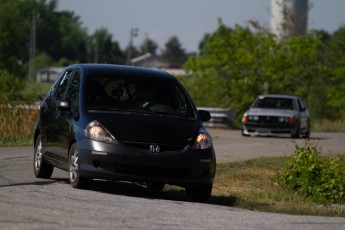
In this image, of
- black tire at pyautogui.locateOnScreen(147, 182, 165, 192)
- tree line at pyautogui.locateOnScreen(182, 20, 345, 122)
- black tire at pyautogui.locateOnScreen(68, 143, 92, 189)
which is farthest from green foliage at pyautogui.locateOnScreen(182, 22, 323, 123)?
black tire at pyautogui.locateOnScreen(68, 143, 92, 189)

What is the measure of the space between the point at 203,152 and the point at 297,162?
5.95 metres

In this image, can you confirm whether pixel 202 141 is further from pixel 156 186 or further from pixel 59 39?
pixel 59 39

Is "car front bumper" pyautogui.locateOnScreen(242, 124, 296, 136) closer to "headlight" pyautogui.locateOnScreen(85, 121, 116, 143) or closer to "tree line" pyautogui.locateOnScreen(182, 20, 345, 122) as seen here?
"tree line" pyautogui.locateOnScreen(182, 20, 345, 122)

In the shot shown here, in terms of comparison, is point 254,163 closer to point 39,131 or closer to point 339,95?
point 39,131

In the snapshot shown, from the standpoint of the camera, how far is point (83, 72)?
1450 cm

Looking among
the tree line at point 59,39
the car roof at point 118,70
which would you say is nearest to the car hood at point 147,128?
the car roof at point 118,70

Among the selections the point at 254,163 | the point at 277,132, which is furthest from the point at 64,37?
the point at 254,163

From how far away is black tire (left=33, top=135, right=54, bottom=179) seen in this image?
50.4 feet

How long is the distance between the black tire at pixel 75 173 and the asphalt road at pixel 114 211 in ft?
0.42

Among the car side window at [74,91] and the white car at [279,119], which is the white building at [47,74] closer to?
the white car at [279,119]

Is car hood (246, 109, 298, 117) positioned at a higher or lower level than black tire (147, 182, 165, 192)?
lower

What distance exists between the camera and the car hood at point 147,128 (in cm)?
1301

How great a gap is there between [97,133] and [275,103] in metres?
23.4

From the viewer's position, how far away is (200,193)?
13.5m
